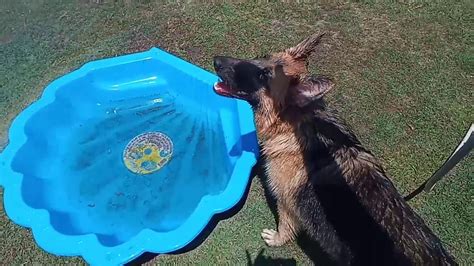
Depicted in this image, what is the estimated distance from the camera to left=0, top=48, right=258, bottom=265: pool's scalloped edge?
13.1 feet

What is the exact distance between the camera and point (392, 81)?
18.4ft

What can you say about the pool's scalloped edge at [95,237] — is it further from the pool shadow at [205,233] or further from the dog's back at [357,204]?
the dog's back at [357,204]

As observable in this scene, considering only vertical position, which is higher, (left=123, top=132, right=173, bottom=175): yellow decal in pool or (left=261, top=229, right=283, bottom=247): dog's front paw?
(left=261, top=229, right=283, bottom=247): dog's front paw

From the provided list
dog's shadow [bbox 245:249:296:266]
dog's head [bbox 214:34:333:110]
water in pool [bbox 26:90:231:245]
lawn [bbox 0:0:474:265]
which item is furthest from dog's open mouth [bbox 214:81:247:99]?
dog's shadow [bbox 245:249:296:266]

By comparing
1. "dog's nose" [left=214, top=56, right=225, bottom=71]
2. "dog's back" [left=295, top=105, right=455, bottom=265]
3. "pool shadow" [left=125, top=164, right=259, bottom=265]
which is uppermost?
"dog's nose" [left=214, top=56, right=225, bottom=71]

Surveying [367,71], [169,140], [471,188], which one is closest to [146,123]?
[169,140]

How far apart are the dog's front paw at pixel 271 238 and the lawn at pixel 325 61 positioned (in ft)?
0.23

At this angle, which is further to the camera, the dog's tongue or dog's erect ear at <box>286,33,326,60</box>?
the dog's tongue

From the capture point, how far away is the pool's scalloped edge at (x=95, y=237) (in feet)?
13.1

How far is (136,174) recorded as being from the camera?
5043 mm

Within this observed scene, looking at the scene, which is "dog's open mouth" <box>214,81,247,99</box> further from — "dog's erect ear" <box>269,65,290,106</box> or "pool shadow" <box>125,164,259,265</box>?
"pool shadow" <box>125,164,259,265</box>

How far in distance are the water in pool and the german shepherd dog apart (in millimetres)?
1007

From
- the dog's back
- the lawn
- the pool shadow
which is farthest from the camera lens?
the lawn

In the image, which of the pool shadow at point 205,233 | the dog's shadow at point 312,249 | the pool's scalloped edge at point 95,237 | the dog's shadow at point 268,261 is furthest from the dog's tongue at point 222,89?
the dog's shadow at point 268,261
